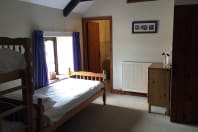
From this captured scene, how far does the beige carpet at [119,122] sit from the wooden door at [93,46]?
1.82m

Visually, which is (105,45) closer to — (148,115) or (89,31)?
(89,31)

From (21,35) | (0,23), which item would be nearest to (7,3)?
(0,23)

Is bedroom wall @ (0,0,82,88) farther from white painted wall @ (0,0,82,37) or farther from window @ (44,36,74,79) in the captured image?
window @ (44,36,74,79)

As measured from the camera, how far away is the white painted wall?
9.65 feet

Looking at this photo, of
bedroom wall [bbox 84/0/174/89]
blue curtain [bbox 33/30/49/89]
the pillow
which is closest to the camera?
the pillow

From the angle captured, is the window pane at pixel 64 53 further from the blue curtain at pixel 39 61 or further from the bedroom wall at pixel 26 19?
the blue curtain at pixel 39 61

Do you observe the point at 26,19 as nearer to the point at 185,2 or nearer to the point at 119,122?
the point at 119,122

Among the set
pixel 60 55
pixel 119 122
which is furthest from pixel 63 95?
pixel 60 55

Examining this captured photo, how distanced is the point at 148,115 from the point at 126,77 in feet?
3.90

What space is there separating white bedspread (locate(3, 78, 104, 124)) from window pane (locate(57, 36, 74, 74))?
2.54 feet

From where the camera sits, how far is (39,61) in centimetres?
352

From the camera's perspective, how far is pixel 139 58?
14.4 ft

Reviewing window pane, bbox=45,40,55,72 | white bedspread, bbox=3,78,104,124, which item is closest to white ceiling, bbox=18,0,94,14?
window pane, bbox=45,40,55,72

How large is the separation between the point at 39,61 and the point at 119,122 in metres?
1.81
